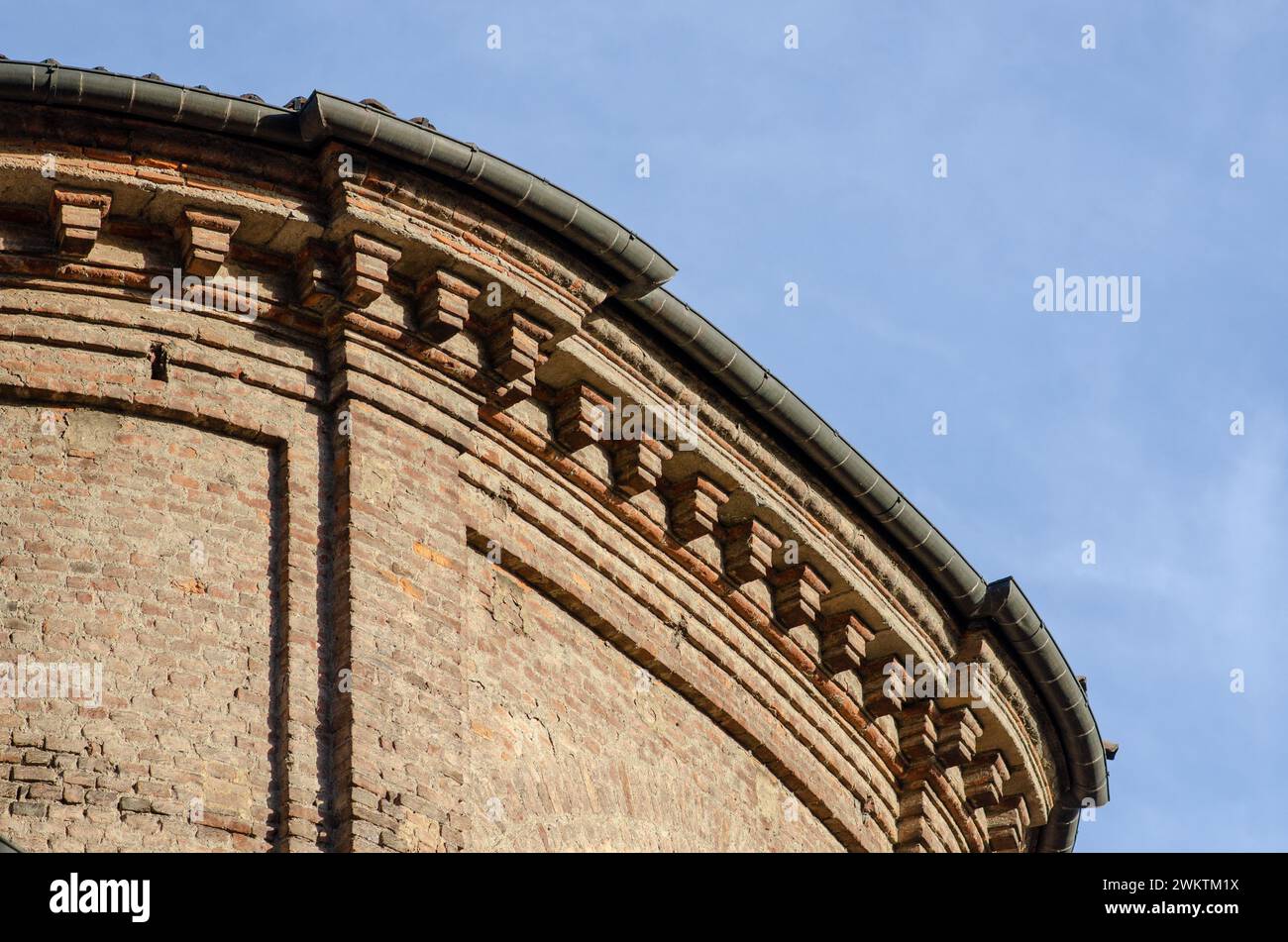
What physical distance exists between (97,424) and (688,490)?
3999 mm

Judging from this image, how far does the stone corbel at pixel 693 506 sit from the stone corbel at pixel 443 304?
2096 mm

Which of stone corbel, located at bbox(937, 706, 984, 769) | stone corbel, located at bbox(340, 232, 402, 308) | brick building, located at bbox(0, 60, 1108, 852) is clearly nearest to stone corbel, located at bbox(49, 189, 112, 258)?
brick building, located at bbox(0, 60, 1108, 852)

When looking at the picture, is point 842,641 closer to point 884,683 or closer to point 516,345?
point 884,683

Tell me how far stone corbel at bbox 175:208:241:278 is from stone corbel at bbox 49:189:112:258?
44 centimetres

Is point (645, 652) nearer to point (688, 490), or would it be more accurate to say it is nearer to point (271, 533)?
point (688, 490)

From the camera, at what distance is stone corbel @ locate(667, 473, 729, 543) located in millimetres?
15359

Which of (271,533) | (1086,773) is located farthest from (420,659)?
(1086,773)

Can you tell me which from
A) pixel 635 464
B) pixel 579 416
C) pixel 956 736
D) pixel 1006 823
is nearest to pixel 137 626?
pixel 579 416

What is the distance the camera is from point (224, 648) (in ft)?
40.4

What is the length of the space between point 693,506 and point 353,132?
3.34 metres

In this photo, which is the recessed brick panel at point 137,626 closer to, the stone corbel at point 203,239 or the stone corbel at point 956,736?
the stone corbel at point 203,239

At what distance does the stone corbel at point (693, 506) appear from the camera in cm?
1536

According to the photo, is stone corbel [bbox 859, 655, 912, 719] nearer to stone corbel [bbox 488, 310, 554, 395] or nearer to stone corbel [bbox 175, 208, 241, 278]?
stone corbel [bbox 488, 310, 554, 395]

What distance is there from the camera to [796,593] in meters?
16.0
